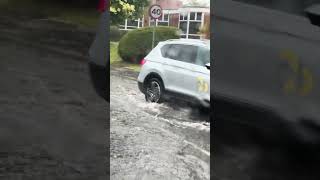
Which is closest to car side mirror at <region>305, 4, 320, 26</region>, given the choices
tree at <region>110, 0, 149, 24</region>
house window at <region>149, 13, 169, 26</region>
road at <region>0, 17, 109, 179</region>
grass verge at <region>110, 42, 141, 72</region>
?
house window at <region>149, 13, 169, 26</region>

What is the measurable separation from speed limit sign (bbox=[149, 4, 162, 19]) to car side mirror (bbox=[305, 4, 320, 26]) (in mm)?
1016

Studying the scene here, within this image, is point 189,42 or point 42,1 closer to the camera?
point 189,42

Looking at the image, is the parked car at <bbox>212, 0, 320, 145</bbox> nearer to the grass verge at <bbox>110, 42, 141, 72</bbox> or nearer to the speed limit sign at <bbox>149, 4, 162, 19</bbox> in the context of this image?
the speed limit sign at <bbox>149, 4, 162, 19</bbox>

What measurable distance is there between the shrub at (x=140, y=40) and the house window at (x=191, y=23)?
58mm

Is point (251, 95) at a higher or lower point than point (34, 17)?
lower

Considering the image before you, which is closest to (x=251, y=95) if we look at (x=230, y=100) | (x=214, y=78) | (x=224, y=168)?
(x=230, y=100)

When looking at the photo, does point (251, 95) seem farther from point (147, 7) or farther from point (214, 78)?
point (147, 7)

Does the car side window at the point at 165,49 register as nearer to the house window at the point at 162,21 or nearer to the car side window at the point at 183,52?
the car side window at the point at 183,52

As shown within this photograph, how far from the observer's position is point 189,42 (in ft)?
8.43

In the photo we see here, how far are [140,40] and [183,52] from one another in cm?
30

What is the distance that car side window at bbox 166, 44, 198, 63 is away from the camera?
8.45ft

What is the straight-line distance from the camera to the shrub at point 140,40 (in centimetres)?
254

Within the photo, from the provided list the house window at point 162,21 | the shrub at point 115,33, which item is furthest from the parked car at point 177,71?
the shrub at point 115,33

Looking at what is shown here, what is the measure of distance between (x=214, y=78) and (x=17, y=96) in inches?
58.3
